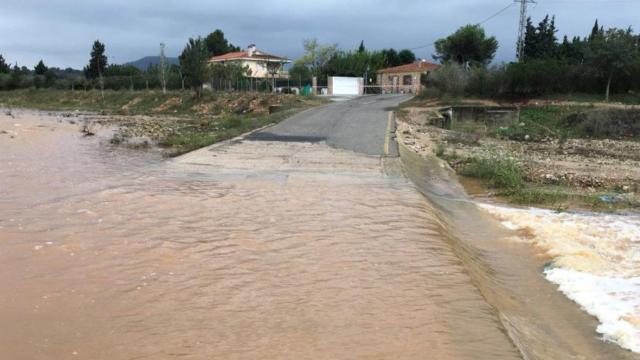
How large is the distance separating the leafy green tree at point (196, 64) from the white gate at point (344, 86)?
1310 centimetres

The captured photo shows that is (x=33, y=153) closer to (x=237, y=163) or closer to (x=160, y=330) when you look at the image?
(x=237, y=163)

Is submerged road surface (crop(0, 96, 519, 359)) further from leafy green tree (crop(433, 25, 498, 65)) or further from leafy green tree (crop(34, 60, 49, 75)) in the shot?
leafy green tree (crop(34, 60, 49, 75))

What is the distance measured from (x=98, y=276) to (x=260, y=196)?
4.89m

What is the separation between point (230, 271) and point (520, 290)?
12.5 feet

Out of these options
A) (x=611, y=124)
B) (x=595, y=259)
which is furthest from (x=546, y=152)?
(x=595, y=259)

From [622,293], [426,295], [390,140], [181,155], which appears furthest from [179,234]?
[390,140]

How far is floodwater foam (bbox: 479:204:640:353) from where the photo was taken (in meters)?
6.55

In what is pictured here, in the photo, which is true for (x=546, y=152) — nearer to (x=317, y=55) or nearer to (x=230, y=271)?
(x=230, y=271)

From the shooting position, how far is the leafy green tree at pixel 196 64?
51031 mm

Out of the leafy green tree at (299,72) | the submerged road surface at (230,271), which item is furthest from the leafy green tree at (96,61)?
the submerged road surface at (230,271)

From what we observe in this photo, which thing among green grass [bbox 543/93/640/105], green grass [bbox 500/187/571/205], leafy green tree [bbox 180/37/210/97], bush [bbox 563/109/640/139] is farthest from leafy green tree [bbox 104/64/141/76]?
green grass [bbox 500/187/571/205]

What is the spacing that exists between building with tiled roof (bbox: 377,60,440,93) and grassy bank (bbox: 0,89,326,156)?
24316mm

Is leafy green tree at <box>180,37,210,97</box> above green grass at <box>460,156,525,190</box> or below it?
above

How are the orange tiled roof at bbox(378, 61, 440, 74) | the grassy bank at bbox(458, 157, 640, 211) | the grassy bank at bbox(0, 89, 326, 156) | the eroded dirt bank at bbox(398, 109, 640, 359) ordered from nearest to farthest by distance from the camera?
1. the eroded dirt bank at bbox(398, 109, 640, 359)
2. the grassy bank at bbox(458, 157, 640, 211)
3. the grassy bank at bbox(0, 89, 326, 156)
4. the orange tiled roof at bbox(378, 61, 440, 74)
